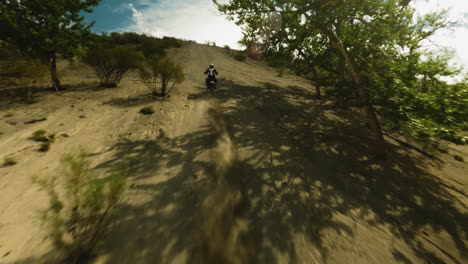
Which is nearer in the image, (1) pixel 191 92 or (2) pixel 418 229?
(2) pixel 418 229

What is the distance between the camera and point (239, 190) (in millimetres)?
3969

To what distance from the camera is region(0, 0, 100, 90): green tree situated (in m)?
7.57

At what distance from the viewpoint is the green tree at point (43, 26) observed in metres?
7.57

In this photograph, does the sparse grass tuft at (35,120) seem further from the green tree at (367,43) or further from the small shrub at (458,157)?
the small shrub at (458,157)

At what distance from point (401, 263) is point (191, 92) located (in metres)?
10.8

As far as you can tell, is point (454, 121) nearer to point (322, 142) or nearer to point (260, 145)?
point (322, 142)

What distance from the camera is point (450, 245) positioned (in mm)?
3387

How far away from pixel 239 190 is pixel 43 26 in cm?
1227

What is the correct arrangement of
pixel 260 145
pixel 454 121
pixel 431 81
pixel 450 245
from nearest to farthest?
pixel 450 245, pixel 454 121, pixel 431 81, pixel 260 145

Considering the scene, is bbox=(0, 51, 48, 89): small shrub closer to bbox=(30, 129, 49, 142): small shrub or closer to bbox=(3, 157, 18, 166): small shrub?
bbox=(30, 129, 49, 142): small shrub

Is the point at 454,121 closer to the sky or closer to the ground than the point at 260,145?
closer to the sky

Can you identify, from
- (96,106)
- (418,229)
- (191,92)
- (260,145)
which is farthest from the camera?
(191,92)

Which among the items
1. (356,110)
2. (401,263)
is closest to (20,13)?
(401,263)

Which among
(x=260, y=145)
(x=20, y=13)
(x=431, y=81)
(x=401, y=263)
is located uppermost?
(x=20, y=13)
